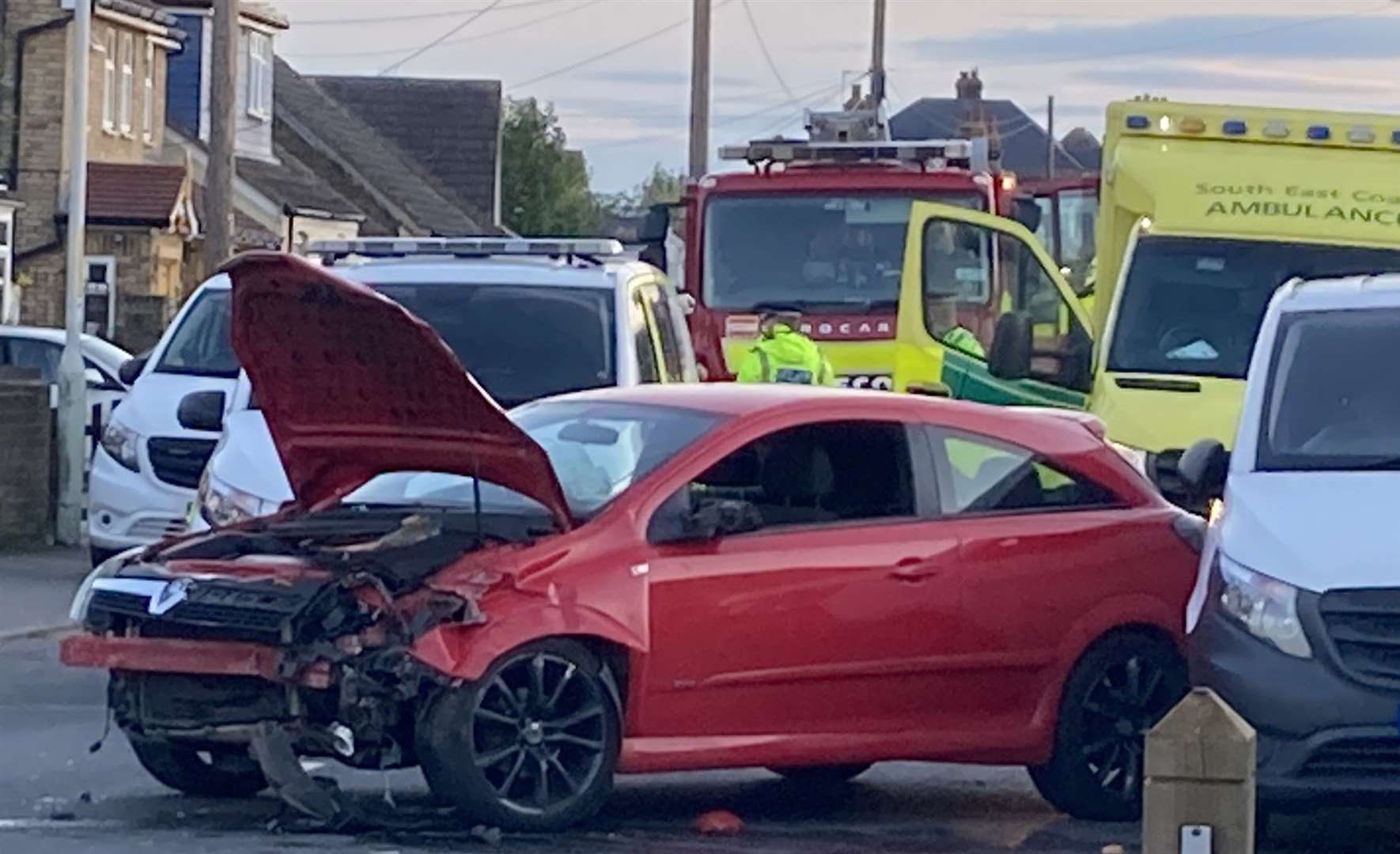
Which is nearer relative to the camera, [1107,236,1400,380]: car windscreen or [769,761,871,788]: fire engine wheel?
[769,761,871,788]: fire engine wheel

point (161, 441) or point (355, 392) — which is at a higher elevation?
point (355, 392)

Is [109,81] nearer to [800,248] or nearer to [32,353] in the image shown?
[32,353]

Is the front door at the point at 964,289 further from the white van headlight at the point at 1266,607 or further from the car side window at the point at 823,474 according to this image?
the white van headlight at the point at 1266,607

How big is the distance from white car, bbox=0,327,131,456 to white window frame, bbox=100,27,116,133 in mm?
17049

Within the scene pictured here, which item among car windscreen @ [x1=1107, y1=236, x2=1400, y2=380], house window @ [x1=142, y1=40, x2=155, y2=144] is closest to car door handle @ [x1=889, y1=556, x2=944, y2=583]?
car windscreen @ [x1=1107, y1=236, x2=1400, y2=380]

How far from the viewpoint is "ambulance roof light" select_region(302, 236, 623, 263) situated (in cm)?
1506

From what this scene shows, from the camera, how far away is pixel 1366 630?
9320 millimetres

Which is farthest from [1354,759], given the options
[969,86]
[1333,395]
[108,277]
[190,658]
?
[969,86]

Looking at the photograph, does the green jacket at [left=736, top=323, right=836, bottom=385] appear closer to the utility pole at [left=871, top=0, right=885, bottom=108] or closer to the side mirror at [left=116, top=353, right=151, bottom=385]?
the side mirror at [left=116, top=353, right=151, bottom=385]

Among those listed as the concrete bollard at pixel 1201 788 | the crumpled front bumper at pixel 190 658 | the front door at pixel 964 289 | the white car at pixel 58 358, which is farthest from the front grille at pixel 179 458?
the concrete bollard at pixel 1201 788

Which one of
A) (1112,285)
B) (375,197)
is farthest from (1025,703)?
(375,197)

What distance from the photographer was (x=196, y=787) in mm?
10625

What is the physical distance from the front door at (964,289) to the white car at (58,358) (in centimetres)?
724

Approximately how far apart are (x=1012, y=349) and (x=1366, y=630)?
588cm
